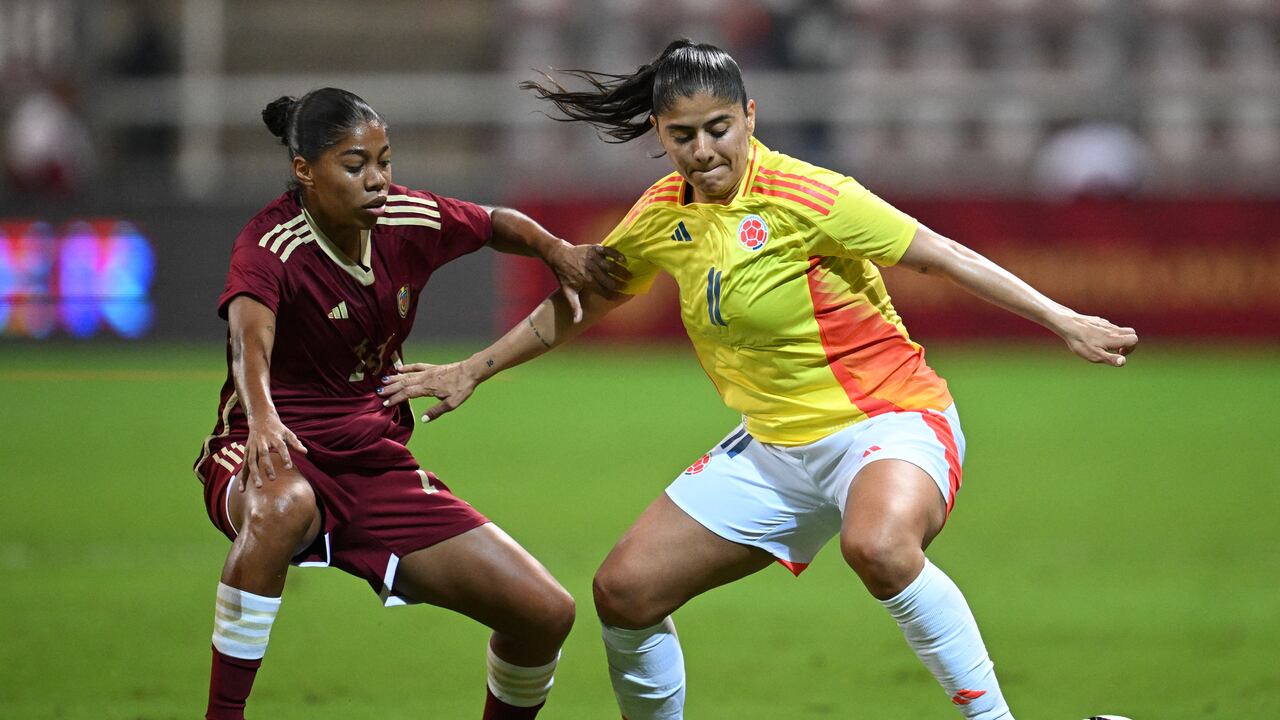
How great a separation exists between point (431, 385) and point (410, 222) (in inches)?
19.1

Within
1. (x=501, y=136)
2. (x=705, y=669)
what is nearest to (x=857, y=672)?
(x=705, y=669)

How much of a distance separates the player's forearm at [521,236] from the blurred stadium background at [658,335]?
5.02 feet

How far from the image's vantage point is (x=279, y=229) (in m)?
4.30

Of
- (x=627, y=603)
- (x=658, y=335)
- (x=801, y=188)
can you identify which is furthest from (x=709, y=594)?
(x=658, y=335)

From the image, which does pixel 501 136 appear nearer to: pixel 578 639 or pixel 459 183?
pixel 459 183

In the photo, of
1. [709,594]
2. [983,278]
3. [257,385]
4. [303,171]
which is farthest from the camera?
[709,594]

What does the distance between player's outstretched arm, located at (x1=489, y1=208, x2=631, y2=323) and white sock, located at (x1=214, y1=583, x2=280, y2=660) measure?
4.43 feet

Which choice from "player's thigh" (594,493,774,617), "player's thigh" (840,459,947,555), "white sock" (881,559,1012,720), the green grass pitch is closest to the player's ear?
"player's thigh" (594,493,774,617)

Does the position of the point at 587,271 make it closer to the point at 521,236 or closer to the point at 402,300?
the point at 521,236

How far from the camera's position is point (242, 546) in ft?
13.2

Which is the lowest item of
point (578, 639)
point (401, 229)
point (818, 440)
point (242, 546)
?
point (578, 639)

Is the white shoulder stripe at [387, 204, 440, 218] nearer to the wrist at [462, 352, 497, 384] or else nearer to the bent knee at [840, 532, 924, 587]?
the wrist at [462, 352, 497, 384]

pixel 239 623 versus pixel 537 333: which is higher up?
pixel 537 333

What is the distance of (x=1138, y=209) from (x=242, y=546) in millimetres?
12165
